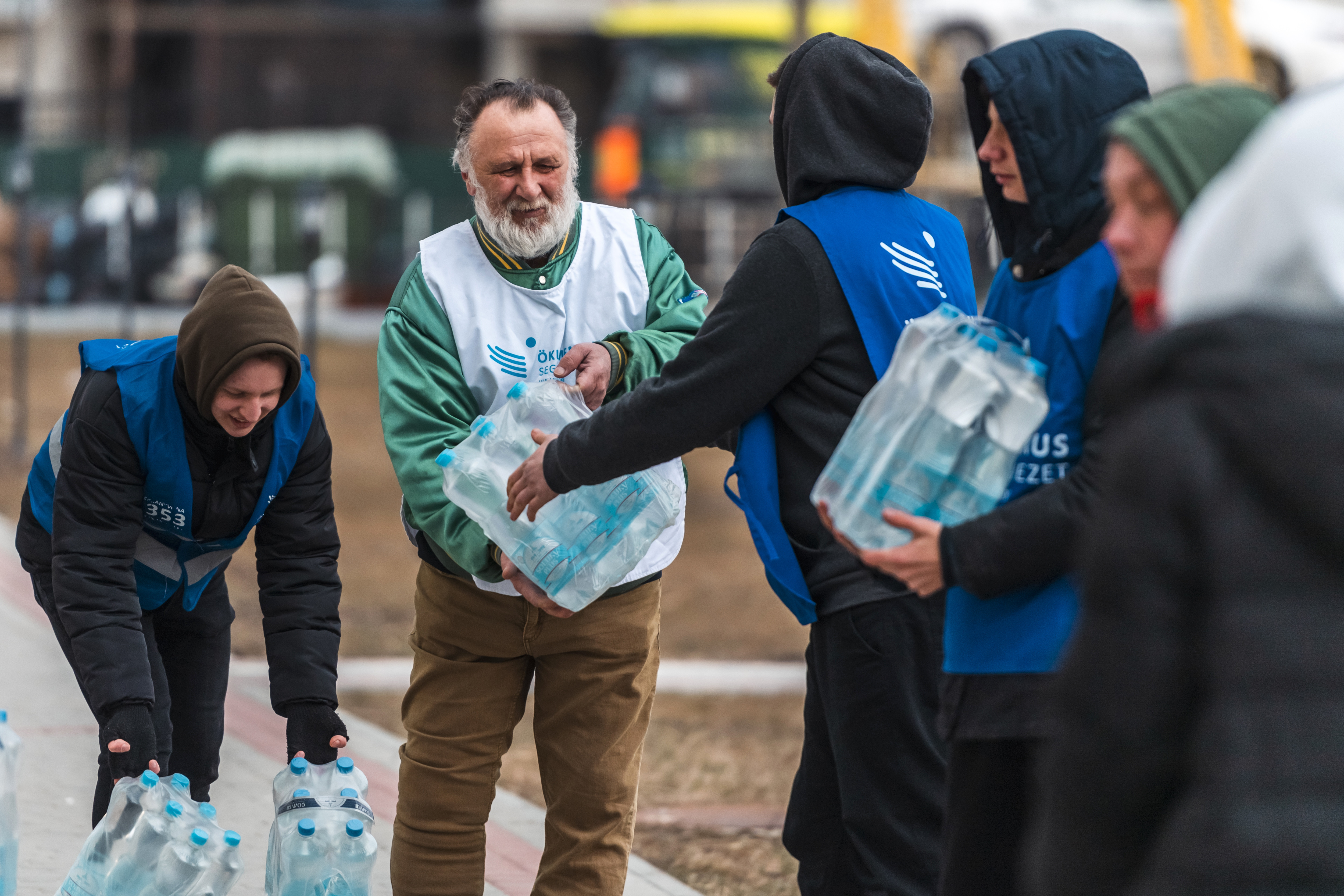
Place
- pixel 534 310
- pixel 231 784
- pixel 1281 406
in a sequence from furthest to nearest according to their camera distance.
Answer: pixel 231 784 < pixel 534 310 < pixel 1281 406

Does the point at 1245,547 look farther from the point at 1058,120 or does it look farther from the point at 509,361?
the point at 509,361

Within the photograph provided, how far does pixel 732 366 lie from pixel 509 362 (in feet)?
2.41

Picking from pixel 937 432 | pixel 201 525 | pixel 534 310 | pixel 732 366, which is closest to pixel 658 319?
pixel 534 310

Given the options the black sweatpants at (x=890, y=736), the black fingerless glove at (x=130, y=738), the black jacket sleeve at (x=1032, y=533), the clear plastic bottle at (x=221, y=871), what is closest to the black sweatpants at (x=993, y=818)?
the black jacket sleeve at (x=1032, y=533)

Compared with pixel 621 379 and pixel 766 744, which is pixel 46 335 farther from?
pixel 621 379

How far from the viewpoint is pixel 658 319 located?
372 cm

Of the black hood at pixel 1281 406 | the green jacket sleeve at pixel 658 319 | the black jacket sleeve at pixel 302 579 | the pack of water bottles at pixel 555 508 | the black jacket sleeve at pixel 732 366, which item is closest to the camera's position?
the black hood at pixel 1281 406

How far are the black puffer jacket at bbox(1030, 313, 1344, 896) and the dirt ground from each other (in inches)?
131

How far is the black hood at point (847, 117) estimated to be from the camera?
10.1ft

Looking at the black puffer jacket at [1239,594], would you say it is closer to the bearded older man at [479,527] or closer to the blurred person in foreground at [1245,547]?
the blurred person in foreground at [1245,547]

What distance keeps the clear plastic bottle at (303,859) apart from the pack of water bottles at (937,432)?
1.47 meters

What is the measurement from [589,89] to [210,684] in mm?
33830

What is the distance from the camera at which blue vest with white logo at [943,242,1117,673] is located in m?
2.53

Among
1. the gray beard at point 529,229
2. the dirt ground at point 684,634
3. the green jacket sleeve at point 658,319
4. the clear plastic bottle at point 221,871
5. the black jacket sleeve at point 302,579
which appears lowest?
the dirt ground at point 684,634
